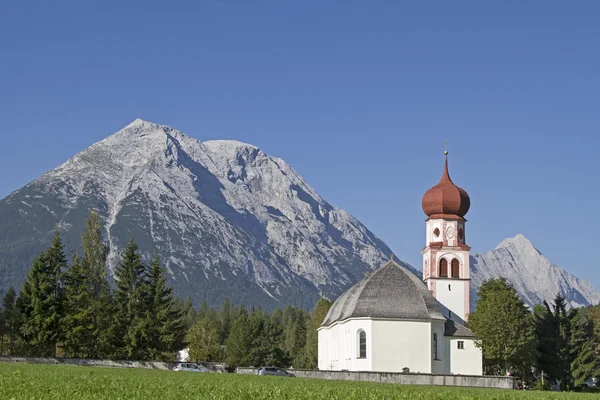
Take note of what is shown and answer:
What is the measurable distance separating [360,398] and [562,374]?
63.7 meters

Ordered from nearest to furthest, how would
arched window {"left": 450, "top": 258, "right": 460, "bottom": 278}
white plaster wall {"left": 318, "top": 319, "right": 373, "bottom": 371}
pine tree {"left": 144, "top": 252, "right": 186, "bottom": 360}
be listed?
1. white plaster wall {"left": 318, "top": 319, "right": 373, "bottom": 371}
2. pine tree {"left": 144, "top": 252, "right": 186, "bottom": 360}
3. arched window {"left": 450, "top": 258, "right": 460, "bottom": 278}

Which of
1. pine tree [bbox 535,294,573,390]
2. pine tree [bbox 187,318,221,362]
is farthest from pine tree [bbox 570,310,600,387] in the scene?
pine tree [bbox 187,318,221,362]

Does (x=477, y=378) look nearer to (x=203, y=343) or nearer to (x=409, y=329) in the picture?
(x=409, y=329)

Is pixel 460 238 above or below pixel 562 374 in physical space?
above

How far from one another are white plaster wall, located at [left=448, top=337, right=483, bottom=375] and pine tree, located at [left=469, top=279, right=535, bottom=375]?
1.22m

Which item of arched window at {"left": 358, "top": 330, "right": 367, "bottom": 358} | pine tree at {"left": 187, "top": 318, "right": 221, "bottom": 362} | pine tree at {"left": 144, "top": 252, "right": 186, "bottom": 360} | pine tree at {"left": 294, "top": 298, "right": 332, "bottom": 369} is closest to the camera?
arched window at {"left": 358, "top": 330, "right": 367, "bottom": 358}

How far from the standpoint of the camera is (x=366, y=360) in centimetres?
8031

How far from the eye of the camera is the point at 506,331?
80.4 meters

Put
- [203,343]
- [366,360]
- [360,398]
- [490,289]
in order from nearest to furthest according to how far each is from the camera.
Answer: [360,398]
[366,360]
[490,289]
[203,343]

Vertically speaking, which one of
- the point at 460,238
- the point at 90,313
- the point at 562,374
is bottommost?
the point at 562,374

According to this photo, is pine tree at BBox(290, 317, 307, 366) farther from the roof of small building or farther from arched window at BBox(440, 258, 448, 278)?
the roof of small building

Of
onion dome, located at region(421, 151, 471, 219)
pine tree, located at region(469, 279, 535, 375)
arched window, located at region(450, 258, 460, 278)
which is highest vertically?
onion dome, located at region(421, 151, 471, 219)

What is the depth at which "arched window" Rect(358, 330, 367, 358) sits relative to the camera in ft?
266

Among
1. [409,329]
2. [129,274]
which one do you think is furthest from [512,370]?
[129,274]
